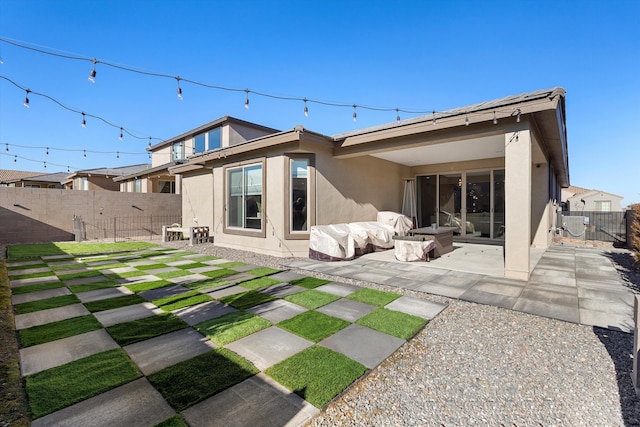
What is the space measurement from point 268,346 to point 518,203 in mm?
4910

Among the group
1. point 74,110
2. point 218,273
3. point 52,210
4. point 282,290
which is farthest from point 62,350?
point 52,210

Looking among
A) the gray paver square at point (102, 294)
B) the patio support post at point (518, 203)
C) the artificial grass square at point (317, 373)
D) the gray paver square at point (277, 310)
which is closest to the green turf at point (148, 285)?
the gray paver square at point (102, 294)

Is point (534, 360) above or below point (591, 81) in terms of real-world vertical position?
below

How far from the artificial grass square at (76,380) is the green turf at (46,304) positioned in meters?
2.01

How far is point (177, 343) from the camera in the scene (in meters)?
2.83

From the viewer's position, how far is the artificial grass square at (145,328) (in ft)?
9.58

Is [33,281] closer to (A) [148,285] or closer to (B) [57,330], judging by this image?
(A) [148,285]

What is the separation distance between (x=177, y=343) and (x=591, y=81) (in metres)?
12.2

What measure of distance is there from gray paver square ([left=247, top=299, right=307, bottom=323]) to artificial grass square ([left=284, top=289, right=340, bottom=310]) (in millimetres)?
122

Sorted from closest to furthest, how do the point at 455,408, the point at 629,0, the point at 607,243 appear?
the point at 455,408, the point at 629,0, the point at 607,243

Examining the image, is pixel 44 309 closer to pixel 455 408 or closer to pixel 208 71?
pixel 455 408

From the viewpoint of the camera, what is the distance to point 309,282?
510 centimetres

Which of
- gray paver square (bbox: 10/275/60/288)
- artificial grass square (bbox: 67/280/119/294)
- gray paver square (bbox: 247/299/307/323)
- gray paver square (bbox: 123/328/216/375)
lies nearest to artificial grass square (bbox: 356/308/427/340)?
gray paver square (bbox: 247/299/307/323)

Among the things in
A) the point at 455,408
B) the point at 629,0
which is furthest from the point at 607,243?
the point at 455,408
